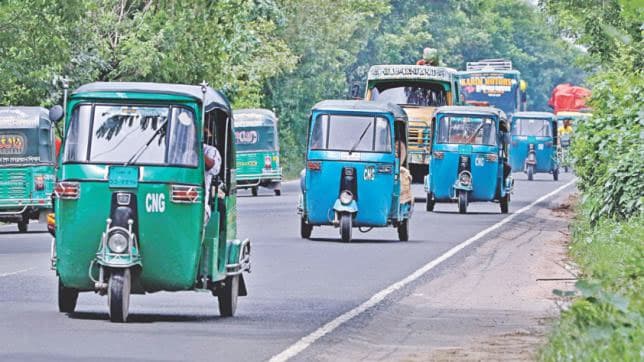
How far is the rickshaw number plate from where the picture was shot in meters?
15.8

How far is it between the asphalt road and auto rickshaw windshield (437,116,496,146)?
7.21 metres

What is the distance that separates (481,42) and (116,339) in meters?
98.0

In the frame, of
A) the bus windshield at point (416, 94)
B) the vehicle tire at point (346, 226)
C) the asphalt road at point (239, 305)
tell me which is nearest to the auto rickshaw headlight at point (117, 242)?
the asphalt road at point (239, 305)

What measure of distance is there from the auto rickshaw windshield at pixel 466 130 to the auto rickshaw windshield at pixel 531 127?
28.4 m

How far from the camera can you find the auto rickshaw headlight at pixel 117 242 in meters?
15.6

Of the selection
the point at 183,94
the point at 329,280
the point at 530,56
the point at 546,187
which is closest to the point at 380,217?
the point at 329,280

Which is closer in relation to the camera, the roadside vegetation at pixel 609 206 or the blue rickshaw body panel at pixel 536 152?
the roadside vegetation at pixel 609 206

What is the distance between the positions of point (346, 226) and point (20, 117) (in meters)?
9.09

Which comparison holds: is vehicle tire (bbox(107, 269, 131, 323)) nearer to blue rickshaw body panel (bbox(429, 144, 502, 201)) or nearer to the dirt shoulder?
the dirt shoulder

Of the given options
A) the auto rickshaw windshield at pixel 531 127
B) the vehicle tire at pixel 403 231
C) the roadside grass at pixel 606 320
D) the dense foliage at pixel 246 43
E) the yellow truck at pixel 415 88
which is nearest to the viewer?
the roadside grass at pixel 606 320

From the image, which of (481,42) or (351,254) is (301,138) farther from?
(351,254)

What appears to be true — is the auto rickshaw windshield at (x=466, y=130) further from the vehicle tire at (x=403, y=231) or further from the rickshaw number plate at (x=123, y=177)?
the rickshaw number plate at (x=123, y=177)

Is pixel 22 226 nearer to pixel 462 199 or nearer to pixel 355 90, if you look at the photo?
pixel 462 199

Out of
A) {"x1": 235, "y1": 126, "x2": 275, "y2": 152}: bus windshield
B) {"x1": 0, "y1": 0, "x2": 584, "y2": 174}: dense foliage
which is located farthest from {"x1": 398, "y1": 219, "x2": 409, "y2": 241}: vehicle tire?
{"x1": 235, "y1": 126, "x2": 275, "y2": 152}: bus windshield
